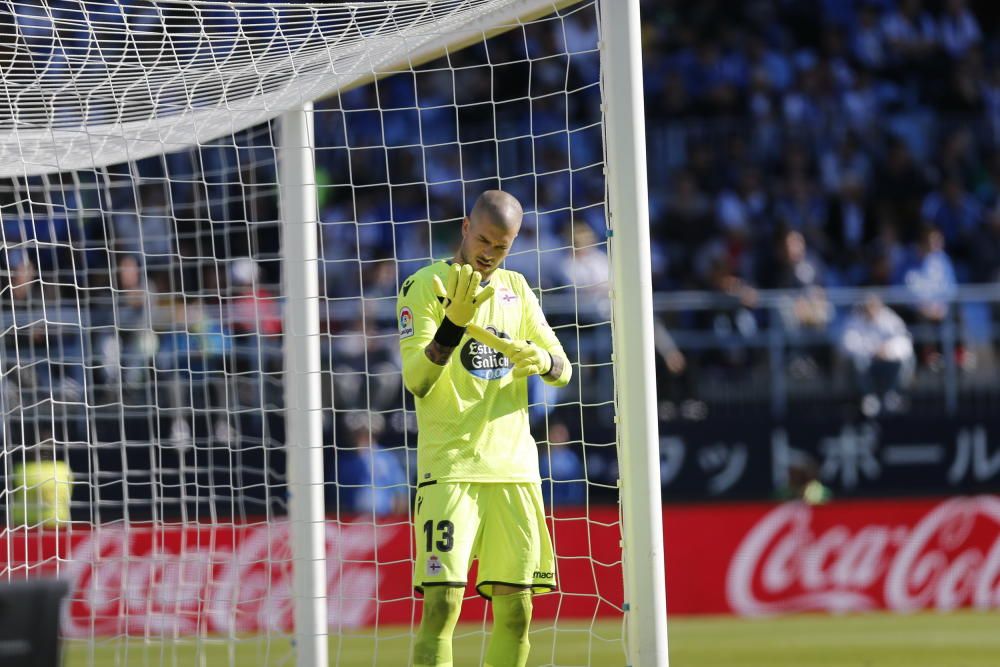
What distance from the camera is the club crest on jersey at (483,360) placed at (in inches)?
196

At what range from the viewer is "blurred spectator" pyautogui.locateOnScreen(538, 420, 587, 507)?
34.9 ft

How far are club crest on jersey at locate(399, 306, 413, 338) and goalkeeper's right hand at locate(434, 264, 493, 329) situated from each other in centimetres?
32

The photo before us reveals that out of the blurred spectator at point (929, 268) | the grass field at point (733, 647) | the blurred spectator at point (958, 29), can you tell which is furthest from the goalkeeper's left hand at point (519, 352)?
the blurred spectator at point (958, 29)

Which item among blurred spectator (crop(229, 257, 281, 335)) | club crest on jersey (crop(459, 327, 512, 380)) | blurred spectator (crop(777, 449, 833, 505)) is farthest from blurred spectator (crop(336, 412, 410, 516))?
club crest on jersey (crop(459, 327, 512, 380))

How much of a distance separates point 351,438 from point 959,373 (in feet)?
16.3

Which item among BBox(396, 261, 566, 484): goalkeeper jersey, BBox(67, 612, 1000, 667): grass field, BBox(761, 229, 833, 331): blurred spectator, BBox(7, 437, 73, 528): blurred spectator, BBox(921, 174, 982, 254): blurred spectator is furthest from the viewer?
BBox(921, 174, 982, 254): blurred spectator

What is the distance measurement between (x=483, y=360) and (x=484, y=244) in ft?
1.41

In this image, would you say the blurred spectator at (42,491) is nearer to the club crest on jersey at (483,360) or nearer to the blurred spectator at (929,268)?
the club crest on jersey at (483,360)

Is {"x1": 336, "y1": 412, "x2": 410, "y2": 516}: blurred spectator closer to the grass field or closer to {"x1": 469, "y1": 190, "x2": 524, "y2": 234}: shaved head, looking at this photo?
the grass field

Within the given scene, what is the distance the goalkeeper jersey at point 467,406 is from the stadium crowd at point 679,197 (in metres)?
4.69

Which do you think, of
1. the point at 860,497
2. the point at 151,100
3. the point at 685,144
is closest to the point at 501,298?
the point at 151,100

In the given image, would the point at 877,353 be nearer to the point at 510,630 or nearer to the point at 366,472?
the point at 366,472

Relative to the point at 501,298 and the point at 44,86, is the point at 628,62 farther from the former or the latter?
the point at 44,86

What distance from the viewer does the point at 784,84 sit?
15.3 metres
